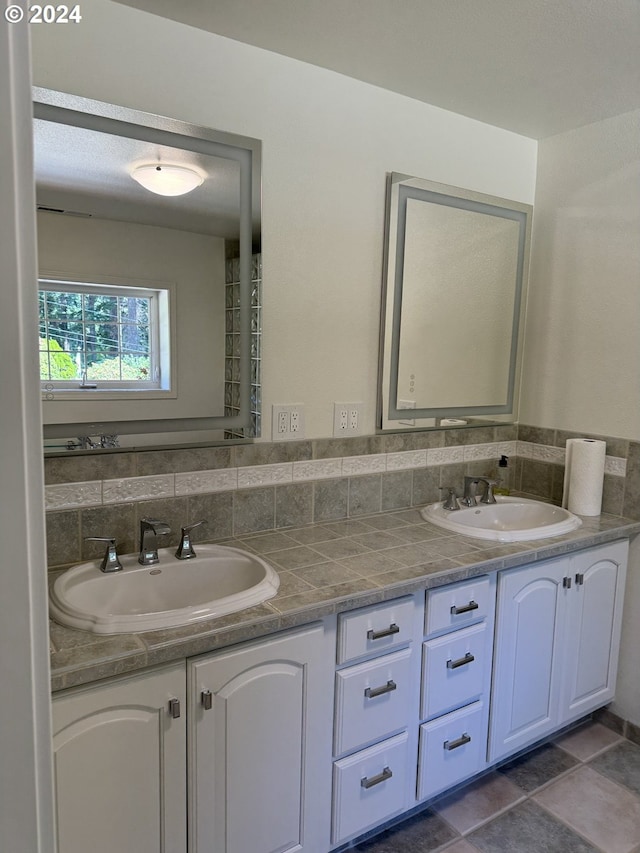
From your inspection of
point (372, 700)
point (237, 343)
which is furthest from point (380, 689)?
point (237, 343)

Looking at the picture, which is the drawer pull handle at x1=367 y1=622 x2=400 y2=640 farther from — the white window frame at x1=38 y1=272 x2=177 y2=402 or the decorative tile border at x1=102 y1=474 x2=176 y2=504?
the white window frame at x1=38 y1=272 x2=177 y2=402

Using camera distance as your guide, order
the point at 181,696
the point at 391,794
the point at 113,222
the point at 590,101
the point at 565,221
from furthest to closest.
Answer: the point at 565,221
the point at 590,101
the point at 391,794
the point at 113,222
the point at 181,696

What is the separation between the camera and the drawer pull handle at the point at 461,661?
1831 mm

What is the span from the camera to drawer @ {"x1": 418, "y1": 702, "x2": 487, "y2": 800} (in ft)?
5.97

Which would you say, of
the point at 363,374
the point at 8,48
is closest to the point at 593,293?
the point at 363,374

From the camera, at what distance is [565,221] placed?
97.8 inches

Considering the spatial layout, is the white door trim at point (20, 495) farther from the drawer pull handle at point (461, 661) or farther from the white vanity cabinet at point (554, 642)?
the white vanity cabinet at point (554, 642)

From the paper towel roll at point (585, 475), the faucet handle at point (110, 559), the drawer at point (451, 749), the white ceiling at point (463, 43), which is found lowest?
the drawer at point (451, 749)

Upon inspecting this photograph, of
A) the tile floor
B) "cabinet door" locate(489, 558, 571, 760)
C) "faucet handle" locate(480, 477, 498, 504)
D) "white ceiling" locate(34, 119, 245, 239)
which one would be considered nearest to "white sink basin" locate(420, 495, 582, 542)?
"faucet handle" locate(480, 477, 498, 504)

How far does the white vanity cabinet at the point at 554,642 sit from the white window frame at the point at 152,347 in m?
1.27

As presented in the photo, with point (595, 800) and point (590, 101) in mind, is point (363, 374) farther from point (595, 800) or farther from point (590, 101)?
point (595, 800)

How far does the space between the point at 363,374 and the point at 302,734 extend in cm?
123

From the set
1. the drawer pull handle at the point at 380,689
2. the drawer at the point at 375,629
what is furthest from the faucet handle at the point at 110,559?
the drawer pull handle at the point at 380,689

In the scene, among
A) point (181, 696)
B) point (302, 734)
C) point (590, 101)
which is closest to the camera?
point (181, 696)
